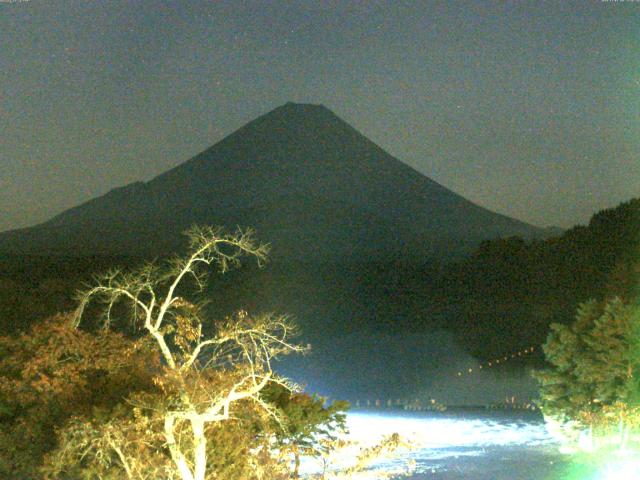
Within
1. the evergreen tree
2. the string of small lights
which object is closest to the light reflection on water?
the evergreen tree

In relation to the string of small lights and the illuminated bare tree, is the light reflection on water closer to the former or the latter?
the illuminated bare tree

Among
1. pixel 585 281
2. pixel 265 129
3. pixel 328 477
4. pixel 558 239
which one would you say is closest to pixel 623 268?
pixel 585 281

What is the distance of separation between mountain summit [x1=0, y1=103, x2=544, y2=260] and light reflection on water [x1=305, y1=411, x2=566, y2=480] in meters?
73.7

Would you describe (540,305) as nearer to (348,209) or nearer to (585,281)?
(585,281)

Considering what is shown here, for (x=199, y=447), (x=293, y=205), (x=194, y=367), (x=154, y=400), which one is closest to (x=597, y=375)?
(x=194, y=367)

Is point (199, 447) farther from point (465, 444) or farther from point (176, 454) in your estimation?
point (465, 444)

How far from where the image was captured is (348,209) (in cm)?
10994

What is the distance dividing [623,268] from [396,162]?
8614 centimetres

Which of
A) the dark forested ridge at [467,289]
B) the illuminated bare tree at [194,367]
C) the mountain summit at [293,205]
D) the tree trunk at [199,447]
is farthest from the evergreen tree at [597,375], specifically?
the mountain summit at [293,205]

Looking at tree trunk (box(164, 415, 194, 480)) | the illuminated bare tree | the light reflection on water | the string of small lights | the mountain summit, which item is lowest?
the light reflection on water

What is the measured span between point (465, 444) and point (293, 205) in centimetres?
10007

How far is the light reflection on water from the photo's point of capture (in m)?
11.2

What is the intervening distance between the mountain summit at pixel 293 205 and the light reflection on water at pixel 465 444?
73.7 m

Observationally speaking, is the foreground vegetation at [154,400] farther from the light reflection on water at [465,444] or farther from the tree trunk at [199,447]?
the light reflection on water at [465,444]
